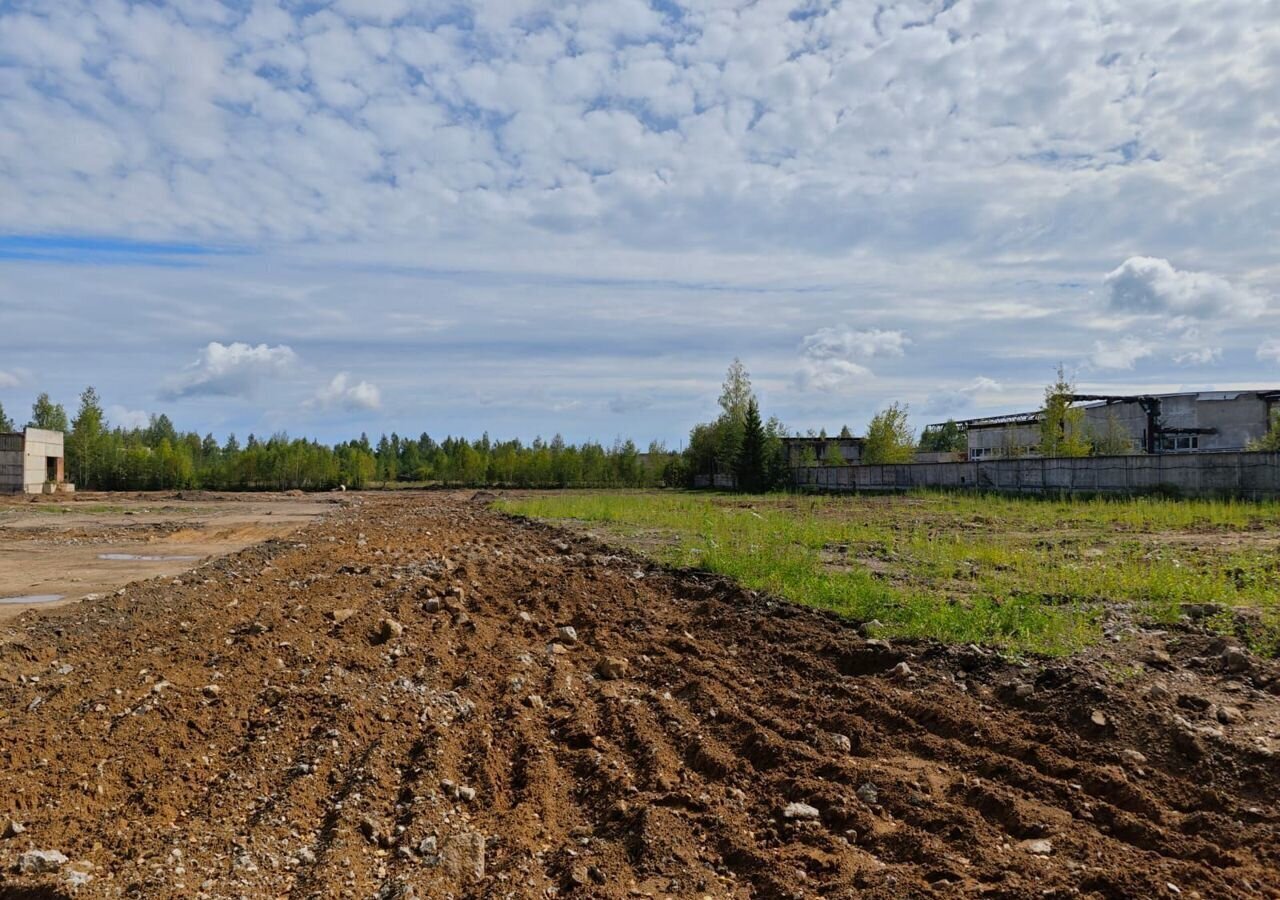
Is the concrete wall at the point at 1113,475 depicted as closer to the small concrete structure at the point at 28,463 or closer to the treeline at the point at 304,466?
the treeline at the point at 304,466

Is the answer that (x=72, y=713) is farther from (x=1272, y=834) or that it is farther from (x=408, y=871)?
(x=1272, y=834)

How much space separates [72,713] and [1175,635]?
8656 mm

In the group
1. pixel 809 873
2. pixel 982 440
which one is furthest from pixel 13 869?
pixel 982 440

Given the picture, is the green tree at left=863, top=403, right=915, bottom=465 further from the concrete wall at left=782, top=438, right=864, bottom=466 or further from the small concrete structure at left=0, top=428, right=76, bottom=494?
the small concrete structure at left=0, top=428, right=76, bottom=494

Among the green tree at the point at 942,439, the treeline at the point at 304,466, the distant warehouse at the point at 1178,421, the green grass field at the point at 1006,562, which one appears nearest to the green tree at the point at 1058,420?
the distant warehouse at the point at 1178,421

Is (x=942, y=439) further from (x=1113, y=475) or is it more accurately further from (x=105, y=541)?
(x=105, y=541)

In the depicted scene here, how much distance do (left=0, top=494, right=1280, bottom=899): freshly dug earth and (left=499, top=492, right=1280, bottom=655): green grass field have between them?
946mm

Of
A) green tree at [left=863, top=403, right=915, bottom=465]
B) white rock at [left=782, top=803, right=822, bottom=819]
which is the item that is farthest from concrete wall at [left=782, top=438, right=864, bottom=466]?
white rock at [left=782, top=803, right=822, bottom=819]

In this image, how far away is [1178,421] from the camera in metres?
48.8

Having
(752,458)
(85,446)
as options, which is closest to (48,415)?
(85,446)

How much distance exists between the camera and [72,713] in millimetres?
5941

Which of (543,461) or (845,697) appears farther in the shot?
(543,461)

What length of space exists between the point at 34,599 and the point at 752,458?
140 ft

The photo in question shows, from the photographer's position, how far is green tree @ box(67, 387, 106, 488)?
218 feet
